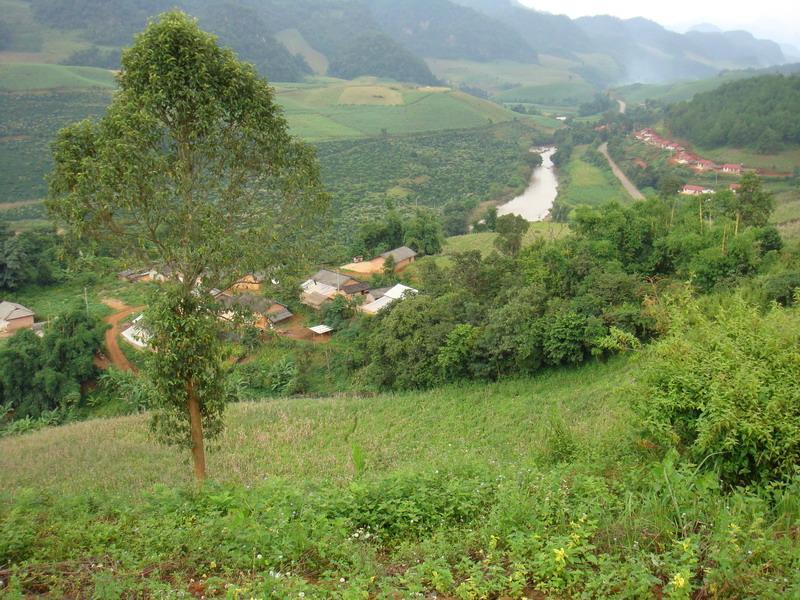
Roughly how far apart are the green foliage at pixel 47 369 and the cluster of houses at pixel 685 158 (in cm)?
5200

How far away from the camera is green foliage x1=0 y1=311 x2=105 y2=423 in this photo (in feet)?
70.1

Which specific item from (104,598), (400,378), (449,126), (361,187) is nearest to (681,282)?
(400,378)

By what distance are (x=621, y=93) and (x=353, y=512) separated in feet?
491

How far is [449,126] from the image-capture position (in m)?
85.3

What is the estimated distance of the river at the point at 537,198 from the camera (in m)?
52.1

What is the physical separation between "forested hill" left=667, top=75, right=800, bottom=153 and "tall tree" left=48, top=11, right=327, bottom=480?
192 feet

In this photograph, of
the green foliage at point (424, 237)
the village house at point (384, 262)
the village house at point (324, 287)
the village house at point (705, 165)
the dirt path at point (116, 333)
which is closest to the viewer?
the dirt path at point (116, 333)

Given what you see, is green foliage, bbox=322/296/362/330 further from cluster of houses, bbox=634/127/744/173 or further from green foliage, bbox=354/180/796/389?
cluster of houses, bbox=634/127/744/173

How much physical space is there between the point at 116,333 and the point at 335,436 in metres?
17.4

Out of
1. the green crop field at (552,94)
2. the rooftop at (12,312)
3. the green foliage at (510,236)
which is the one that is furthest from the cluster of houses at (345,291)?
the green crop field at (552,94)

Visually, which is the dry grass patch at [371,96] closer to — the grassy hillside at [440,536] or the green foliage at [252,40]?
the green foliage at [252,40]

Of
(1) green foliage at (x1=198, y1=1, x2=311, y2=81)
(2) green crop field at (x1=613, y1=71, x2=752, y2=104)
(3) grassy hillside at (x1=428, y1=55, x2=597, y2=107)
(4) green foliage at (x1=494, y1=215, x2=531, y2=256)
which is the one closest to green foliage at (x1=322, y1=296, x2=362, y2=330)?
(4) green foliage at (x1=494, y1=215, x2=531, y2=256)

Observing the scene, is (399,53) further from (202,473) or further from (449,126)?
(202,473)

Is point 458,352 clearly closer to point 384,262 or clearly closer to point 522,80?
point 384,262
